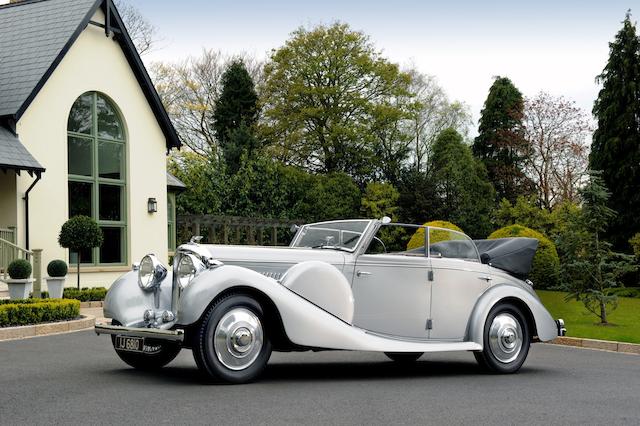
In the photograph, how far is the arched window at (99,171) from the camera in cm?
2316

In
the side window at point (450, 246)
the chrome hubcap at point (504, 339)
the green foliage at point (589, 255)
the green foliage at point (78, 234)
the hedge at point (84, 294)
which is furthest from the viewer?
the green foliage at point (78, 234)

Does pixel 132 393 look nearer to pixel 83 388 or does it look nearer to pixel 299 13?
pixel 83 388

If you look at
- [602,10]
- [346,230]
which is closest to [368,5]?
[602,10]

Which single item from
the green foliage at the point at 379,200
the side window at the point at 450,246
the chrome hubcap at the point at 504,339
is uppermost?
the green foliage at the point at 379,200

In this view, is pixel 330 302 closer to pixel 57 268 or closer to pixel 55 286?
pixel 57 268

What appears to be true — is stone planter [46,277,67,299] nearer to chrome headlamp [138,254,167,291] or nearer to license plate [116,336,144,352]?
chrome headlamp [138,254,167,291]

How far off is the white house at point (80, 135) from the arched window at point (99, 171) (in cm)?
3

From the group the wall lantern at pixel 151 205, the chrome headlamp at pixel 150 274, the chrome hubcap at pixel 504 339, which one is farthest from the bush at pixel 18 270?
the chrome hubcap at pixel 504 339

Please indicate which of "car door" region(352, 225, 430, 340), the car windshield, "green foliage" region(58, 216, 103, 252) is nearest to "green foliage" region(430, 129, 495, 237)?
"green foliage" region(58, 216, 103, 252)

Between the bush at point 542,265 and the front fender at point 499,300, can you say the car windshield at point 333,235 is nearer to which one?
the front fender at point 499,300

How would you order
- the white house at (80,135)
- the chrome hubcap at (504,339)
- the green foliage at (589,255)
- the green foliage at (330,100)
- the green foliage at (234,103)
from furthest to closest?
the green foliage at (330,100) → the green foliage at (234,103) → the white house at (80,135) → the green foliage at (589,255) → the chrome hubcap at (504,339)

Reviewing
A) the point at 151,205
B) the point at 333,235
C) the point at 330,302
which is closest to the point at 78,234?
the point at 151,205

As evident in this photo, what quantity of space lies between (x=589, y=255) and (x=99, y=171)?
45.5 feet

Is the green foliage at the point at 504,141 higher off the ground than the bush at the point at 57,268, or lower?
higher
